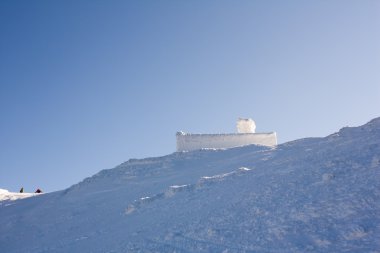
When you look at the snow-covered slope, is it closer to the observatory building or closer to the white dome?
the observatory building

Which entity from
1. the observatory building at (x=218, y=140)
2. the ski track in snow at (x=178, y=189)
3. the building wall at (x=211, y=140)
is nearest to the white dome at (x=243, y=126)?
the observatory building at (x=218, y=140)

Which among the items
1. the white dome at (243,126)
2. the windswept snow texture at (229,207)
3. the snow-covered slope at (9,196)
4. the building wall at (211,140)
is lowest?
the windswept snow texture at (229,207)

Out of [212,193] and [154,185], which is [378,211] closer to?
[212,193]

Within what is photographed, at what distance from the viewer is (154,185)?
99.0ft

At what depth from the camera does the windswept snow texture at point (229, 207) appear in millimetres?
17266

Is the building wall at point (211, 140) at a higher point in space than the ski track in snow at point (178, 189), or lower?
higher

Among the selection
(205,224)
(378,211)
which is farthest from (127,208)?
(378,211)

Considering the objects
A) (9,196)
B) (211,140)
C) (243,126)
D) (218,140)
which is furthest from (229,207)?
(9,196)

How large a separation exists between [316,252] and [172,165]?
18749 mm

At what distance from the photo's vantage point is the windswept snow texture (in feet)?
56.6

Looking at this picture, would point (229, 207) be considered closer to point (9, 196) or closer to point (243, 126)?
point (243, 126)

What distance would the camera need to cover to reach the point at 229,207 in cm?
2114

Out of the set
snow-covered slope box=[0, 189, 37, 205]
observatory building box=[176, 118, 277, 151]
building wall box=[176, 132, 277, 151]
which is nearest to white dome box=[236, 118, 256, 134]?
observatory building box=[176, 118, 277, 151]

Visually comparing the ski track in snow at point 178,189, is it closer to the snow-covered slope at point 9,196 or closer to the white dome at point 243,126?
the snow-covered slope at point 9,196
